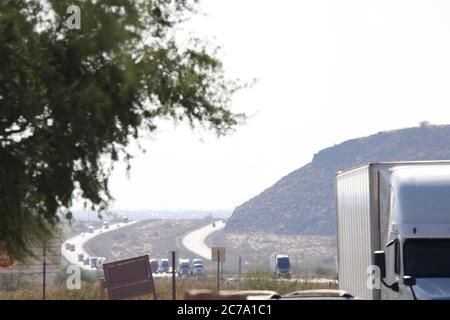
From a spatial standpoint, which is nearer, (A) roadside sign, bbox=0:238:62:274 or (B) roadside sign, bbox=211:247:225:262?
(A) roadside sign, bbox=0:238:62:274

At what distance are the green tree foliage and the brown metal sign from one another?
15.9 m

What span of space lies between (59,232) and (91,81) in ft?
33.6

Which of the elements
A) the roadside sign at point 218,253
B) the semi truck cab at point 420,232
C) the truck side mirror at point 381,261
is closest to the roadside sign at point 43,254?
the roadside sign at point 218,253

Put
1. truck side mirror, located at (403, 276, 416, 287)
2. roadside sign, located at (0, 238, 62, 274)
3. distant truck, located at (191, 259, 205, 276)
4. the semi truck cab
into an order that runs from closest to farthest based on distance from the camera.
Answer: truck side mirror, located at (403, 276, 416, 287) < the semi truck cab < roadside sign, located at (0, 238, 62, 274) < distant truck, located at (191, 259, 205, 276)

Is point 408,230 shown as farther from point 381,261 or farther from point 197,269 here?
point 197,269

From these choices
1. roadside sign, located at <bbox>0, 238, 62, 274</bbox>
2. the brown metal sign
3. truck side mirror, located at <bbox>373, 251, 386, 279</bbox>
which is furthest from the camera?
the brown metal sign

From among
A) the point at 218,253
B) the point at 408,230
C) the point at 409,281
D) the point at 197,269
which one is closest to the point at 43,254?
the point at 408,230

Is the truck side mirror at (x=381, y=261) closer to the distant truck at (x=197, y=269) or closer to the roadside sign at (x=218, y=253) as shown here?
the roadside sign at (x=218, y=253)

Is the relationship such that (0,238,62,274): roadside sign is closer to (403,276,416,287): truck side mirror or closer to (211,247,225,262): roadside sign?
(211,247,225,262): roadside sign

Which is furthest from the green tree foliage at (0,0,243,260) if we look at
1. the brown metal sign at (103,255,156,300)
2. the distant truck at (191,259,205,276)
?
the distant truck at (191,259,205,276)

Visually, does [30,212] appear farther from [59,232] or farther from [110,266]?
[110,266]

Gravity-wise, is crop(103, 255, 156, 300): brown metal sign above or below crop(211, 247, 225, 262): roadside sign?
below

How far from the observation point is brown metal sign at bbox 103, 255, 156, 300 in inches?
1506
